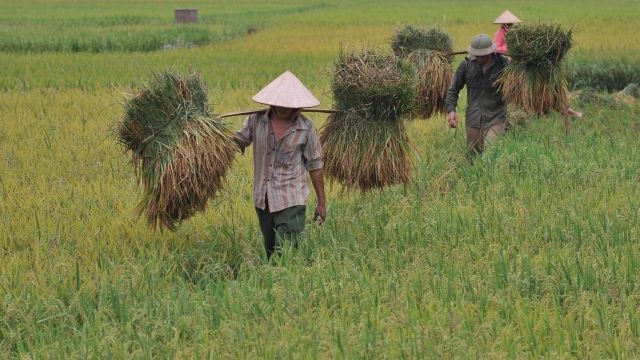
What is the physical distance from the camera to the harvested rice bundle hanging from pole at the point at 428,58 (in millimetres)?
7551

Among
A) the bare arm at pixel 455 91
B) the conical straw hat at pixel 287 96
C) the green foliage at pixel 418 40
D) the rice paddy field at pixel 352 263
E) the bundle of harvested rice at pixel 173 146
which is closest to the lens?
the rice paddy field at pixel 352 263

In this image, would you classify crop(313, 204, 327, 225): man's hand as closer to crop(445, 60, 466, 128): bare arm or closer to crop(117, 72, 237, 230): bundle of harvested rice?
crop(117, 72, 237, 230): bundle of harvested rice

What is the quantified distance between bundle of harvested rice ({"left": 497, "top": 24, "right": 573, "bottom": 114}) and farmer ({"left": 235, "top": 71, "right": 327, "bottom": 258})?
8.42 feet

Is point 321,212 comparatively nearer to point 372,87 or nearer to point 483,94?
point 372,87

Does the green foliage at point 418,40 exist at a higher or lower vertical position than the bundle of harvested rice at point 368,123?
higher

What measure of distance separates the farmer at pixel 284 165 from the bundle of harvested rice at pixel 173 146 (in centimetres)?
22

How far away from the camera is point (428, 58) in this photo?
7559 millimetres

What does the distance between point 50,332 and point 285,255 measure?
1.35 m

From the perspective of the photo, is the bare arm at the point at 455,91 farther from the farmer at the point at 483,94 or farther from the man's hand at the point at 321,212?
the man's hand at the point at 321,212

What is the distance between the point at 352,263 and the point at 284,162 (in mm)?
721

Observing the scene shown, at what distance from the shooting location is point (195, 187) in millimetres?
5234

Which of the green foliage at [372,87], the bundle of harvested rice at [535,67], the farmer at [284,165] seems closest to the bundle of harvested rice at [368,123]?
the green foliage at [372,87]

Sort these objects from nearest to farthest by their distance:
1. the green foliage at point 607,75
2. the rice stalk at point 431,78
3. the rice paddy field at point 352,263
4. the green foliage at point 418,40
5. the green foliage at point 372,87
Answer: the rice paddy field at point 352,263 < the green foliage at point 372,87 < the rice stalk at point 431,78 < the green foliage at point 418,40 < the green foliage at point 607,75

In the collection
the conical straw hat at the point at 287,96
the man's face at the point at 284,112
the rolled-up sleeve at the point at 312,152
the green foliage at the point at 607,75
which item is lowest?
the green foliage at the point at 607,75
